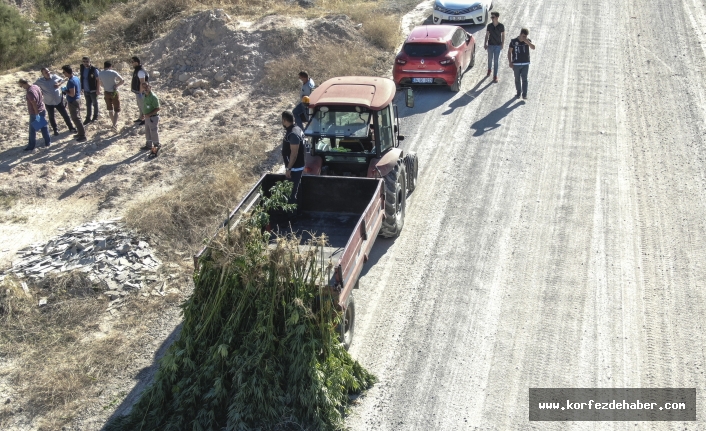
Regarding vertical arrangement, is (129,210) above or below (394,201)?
below

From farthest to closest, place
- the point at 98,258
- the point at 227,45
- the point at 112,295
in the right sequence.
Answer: the point at 227,45, the point at 98,258, the point at 112,295

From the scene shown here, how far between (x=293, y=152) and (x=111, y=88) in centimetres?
703

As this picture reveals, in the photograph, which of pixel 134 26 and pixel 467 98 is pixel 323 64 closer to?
pixel 467 98

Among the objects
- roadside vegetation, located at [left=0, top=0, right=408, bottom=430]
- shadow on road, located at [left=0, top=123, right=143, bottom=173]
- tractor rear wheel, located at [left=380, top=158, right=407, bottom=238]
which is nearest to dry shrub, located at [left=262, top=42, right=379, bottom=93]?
roadside vegetation, located at [left=0, top=0, right=408, bottom=430]

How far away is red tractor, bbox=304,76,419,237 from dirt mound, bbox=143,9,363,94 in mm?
6909

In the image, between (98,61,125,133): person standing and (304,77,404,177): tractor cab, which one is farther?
(98,61,125,133): person standing

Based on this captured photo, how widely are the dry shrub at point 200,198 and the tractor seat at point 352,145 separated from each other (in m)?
2.17

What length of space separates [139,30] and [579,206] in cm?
1371

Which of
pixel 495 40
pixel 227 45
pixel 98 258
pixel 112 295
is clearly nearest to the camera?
pixel 112 295

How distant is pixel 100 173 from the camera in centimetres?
1342

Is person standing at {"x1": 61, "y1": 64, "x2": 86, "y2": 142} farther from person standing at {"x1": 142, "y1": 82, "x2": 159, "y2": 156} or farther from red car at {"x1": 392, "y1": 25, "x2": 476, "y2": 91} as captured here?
red car at {"x1": 392, "y1": 25, "x2": 476, "y2": 91}

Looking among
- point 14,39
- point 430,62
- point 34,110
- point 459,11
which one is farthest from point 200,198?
point 459,11

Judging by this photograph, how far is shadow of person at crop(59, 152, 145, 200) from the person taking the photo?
12.8 metres

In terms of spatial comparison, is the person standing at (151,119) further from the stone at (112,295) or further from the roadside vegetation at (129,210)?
the stone at (112,295)
